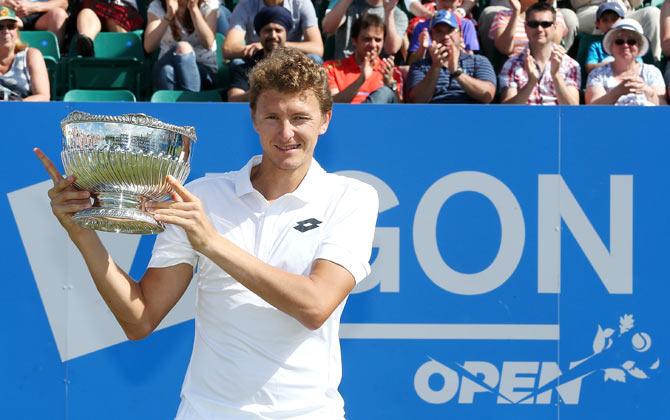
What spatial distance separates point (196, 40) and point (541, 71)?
229cm

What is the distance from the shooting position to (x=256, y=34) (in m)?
7.19

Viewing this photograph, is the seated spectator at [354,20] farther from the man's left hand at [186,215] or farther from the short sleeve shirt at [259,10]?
the man's left hand at [186,215]

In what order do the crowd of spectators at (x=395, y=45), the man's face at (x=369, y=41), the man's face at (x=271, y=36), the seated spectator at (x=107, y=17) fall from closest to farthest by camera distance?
the crowd of spectators at (x=395, y=45) < the man's face at (x=369, y=41) < the man's face at (x=271, y=36) < the seated spectator at (x=107, y=17)

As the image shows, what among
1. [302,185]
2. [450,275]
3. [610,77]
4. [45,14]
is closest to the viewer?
[302,185]

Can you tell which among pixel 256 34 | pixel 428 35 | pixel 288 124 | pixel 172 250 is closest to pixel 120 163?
pixel 172 250

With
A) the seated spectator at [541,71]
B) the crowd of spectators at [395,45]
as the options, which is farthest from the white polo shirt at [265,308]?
the seated spectator at [541,71]

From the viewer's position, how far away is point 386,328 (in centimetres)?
483

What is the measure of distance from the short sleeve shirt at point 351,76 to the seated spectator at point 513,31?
1.23m

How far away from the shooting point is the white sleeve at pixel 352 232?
2742 mm

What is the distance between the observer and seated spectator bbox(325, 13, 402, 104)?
6.46 metres

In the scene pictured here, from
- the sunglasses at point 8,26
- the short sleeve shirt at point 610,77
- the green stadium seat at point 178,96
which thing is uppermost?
the sunglasses at point 8,26

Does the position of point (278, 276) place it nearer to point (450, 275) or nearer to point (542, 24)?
point (450, 275)

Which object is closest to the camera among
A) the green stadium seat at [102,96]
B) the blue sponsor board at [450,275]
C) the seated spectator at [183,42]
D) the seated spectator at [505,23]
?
the blue sponsor board at [450,275]

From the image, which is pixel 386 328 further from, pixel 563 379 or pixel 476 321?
pixel 563 379
